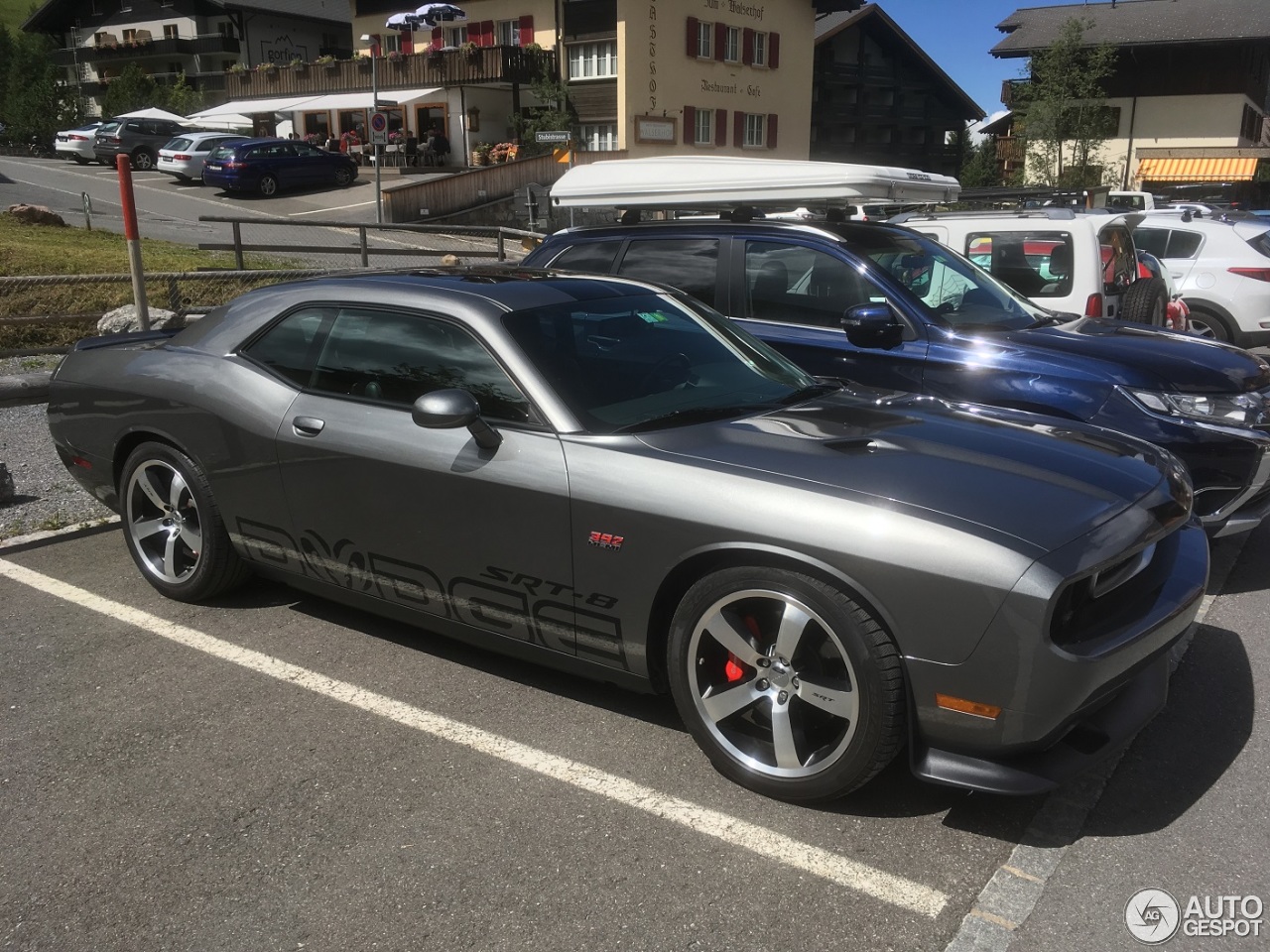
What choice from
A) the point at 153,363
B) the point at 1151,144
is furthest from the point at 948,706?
the point at 1151,144

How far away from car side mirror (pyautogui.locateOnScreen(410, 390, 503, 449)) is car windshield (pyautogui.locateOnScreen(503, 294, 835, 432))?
0.98 ft

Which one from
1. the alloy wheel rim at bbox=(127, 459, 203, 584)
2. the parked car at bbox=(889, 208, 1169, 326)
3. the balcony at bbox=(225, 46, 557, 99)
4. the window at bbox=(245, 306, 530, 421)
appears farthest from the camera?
the balcony at bbox=(225, 46, 557, 99)

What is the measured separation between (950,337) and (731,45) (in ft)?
127

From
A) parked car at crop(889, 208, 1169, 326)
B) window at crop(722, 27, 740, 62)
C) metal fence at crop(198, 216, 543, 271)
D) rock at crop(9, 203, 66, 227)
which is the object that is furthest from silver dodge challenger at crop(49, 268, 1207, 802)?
window at crop(722, 27, 740, 62)

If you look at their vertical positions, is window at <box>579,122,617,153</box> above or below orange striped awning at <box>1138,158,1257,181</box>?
above

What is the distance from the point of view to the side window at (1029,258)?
805 cm

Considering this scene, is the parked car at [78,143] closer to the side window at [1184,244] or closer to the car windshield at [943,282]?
the side window at [1184,244]

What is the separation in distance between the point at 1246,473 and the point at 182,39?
6113 centimetres

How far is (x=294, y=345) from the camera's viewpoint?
15.0 ft

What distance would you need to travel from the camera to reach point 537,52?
39.3m

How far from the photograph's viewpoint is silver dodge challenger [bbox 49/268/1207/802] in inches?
117

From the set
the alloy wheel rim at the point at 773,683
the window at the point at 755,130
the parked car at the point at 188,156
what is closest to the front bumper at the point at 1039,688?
the alloy wheel rim at the point at 773,683

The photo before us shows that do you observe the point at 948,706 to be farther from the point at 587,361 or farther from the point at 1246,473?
the point at 1246,473

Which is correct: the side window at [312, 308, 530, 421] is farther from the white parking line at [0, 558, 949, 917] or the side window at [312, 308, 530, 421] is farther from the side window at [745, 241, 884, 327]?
the side window at [745, 241, 884, 327]
